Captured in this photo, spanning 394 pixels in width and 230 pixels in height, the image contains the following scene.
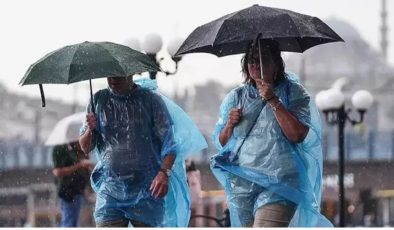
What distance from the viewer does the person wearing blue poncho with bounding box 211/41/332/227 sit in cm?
352

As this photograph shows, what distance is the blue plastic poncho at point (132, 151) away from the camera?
3.71m

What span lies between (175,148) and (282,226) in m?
0.58

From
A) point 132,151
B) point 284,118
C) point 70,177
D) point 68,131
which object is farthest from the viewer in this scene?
point 68,131

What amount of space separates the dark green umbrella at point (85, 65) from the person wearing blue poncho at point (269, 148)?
1.40 ft

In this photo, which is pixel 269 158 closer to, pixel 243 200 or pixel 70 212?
pixel 243 200

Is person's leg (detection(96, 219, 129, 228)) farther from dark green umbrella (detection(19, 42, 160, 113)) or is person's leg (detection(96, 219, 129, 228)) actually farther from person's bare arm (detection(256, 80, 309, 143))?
person's bare arm (detection(256, 80, 309, 143))

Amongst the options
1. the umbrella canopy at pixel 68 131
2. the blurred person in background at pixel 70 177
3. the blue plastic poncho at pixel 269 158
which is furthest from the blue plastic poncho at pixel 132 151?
the umbrella canopy at pixel 68 131

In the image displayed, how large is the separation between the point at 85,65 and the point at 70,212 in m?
3.70

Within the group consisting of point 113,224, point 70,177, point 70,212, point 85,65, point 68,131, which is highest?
point 85,65

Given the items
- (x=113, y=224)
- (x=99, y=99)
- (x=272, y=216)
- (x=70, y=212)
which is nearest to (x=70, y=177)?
(x=70, y=212)

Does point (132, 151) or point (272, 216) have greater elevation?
point (132, 151)

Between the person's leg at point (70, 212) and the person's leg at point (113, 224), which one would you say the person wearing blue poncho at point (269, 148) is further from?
the person's leg at point (70, 212)

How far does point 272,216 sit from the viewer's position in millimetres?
3480

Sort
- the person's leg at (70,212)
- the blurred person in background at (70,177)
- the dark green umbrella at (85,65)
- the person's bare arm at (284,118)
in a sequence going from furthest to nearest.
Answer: the blurred person in background at (70,177) → the person's leg at (70,212) → the dark green umbrella at (85,65) → the person's bare arm at (284,118)
